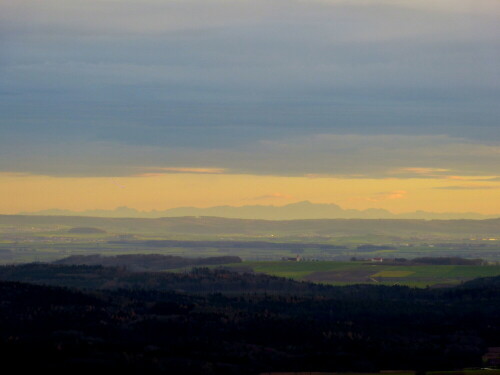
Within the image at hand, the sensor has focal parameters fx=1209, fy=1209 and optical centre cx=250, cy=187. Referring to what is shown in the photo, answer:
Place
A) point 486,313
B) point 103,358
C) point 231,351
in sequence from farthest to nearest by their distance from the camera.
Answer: point 486,313
point 231,351
point 103,358

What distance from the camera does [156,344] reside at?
153 m

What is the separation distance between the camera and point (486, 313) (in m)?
198

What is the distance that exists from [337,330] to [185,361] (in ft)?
138

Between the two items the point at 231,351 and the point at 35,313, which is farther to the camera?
the point at 35,313

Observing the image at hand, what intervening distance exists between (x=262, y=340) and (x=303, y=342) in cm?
608

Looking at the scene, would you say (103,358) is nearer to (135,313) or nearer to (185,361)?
(185,361)

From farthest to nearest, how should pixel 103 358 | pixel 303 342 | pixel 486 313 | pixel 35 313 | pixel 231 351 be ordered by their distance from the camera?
pixel 486 313
pixel 35 313
pixel 303 342
pixel 231 351
pixel 103 358

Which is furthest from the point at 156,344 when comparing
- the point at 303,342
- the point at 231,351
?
the point at 303,342

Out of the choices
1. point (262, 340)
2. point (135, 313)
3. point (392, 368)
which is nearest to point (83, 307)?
point (135, 313)

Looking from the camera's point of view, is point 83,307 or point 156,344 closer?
point 156,344

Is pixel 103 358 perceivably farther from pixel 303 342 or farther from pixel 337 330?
pixel 337 330

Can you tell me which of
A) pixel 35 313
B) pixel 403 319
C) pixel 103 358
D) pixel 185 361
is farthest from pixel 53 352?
pixel 403 319

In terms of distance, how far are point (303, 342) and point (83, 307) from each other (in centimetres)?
4257

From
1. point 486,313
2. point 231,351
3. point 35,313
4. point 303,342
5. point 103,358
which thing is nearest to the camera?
point 103,358
